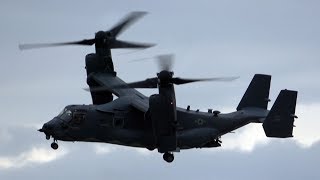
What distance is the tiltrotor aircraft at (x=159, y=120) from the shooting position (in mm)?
66125

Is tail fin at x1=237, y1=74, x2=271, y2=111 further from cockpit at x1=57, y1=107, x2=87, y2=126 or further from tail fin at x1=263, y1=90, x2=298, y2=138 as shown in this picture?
cockpit at x1=57, y1=107, x2=87, y2=126

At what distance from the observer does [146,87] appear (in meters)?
67.0

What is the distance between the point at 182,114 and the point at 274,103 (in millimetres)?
7721

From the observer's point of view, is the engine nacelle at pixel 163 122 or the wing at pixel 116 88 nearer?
the engine nacelle at pixel 163 122

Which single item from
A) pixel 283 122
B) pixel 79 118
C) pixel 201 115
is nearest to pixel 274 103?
pixel 283 122

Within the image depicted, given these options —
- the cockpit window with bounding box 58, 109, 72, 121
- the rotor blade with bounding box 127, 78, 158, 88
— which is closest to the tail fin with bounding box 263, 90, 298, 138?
the rotor blade with bounding box 127, 78, 158, 88

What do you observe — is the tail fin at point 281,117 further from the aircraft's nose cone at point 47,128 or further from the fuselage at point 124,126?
the aircraft's nose cone at point 47,128

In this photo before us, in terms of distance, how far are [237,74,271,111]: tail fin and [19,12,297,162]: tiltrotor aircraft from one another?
0.26 meters

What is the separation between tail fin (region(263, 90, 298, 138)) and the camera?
234 feet

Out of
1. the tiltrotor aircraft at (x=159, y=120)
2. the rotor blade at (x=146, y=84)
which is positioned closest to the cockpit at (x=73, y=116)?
the tiltrotor aircraft at (x=159, y=120)

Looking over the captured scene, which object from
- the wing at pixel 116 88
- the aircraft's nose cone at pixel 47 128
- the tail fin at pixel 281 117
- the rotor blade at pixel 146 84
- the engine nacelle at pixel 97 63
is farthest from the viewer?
the engine nacelle at pixel 97 63

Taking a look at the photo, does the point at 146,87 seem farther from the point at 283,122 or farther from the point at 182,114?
the point at 283,122

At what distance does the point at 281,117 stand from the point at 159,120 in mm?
10917

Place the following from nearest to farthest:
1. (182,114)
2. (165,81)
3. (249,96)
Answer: (165,81), (182,114), (249,96)
